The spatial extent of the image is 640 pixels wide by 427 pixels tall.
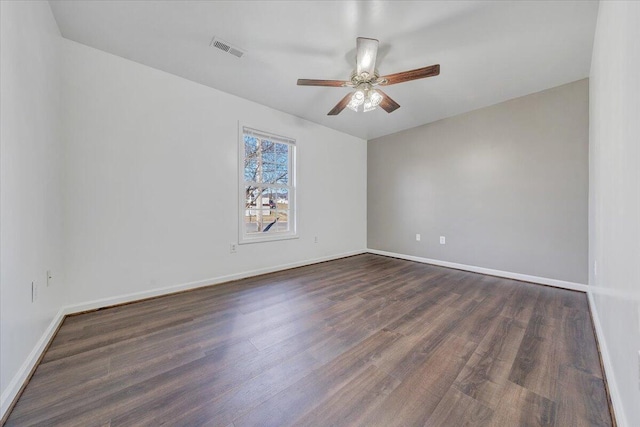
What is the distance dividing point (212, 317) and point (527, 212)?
13.2ft

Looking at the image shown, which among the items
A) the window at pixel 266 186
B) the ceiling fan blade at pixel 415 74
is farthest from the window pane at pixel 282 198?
the ceiling fan blade at pixel 415 74

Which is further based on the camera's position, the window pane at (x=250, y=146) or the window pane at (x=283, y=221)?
the window pane at (x=283, y=221)

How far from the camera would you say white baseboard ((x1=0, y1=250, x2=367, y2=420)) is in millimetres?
1182

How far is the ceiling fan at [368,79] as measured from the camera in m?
2.01

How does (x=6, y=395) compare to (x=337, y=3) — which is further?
(x=337, y=3)

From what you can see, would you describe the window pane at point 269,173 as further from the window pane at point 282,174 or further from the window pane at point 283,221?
the window pane at point 283,221

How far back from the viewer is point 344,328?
6.27 feet

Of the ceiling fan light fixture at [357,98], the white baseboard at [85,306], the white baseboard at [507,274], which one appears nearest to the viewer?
the white baseboard at [85,306]

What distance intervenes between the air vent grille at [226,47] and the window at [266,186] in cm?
103

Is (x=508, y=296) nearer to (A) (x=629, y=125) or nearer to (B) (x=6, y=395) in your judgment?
(A) (x=629, y=125)

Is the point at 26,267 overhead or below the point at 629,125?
below

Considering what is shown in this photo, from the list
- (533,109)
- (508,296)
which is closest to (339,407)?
(508,296)

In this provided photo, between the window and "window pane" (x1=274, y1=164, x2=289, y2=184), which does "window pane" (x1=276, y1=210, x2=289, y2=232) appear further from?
"window pane" (x1=274, y1=164, x2=289, y2=184)

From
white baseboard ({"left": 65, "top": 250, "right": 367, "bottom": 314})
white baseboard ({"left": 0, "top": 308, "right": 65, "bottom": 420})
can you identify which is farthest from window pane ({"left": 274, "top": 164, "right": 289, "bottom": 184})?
white baseboard ({"left": 0, "top": 308, "right": 65, "bottom": 420})
